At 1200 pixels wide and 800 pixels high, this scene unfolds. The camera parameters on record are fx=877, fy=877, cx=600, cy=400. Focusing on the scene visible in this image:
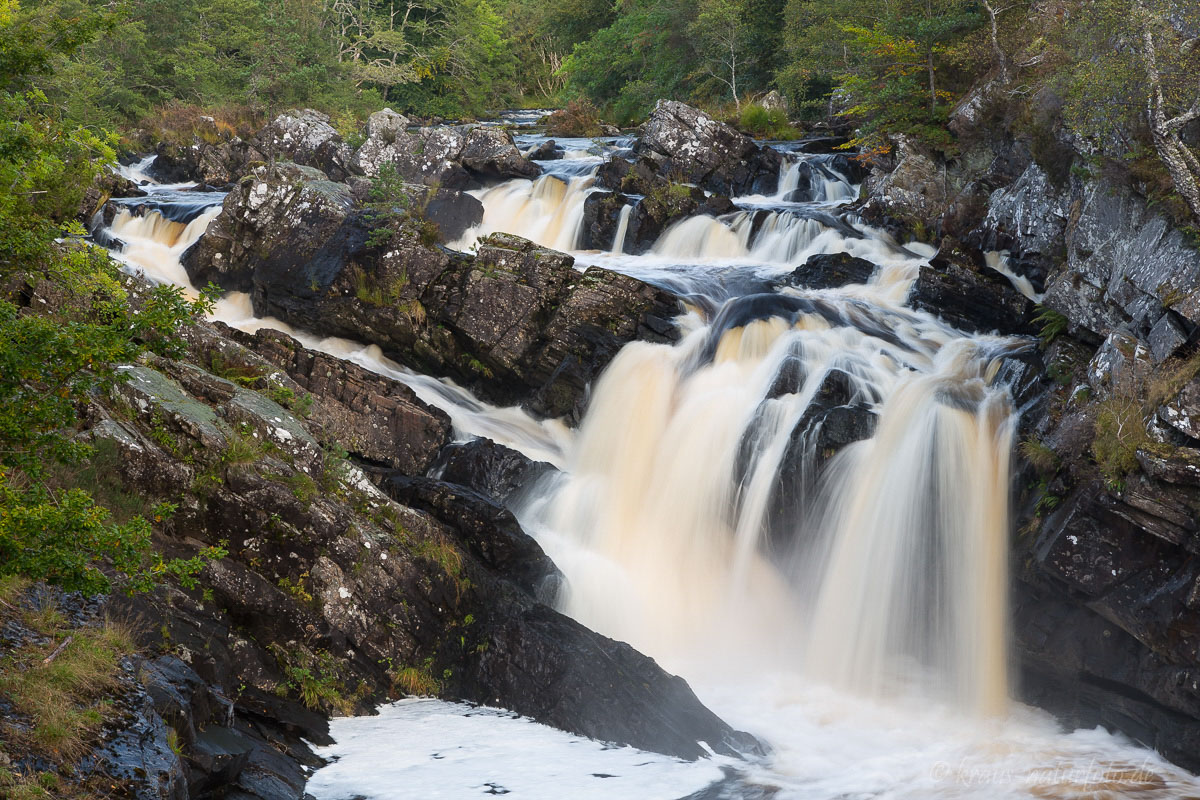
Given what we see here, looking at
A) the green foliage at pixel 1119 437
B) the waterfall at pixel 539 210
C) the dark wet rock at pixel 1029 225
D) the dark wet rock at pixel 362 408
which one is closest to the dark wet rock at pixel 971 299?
the dark wet rock at pixel 1029 225

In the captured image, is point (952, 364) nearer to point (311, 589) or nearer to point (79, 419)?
point (311, 589)

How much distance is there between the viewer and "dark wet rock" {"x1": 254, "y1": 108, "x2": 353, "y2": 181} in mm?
28188

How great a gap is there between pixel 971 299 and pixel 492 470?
10.2m

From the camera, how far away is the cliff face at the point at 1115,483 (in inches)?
386

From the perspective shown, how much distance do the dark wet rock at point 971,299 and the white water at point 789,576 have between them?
0.50m

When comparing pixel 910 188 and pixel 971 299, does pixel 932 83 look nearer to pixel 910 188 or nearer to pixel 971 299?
pixel 910 188

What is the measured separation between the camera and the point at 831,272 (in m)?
19.5

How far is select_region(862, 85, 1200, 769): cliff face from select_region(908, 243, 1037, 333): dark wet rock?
206 centimetres

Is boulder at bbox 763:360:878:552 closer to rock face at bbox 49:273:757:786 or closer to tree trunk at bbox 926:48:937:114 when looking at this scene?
rock face at bbox 49:273:757:786

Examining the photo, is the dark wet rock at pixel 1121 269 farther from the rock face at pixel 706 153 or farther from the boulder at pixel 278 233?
the boulder at pixel 278 233

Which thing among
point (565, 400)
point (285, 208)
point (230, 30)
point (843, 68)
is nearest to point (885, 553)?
point (565, 400)

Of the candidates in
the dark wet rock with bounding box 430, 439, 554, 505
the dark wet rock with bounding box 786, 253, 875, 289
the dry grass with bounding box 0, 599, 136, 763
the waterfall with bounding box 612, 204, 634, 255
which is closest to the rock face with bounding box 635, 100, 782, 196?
the waterfall with bounding box 612, 204, 634, 255

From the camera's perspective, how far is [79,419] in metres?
9.34

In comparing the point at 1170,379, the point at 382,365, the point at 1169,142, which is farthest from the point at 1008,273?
the point at 382,365
